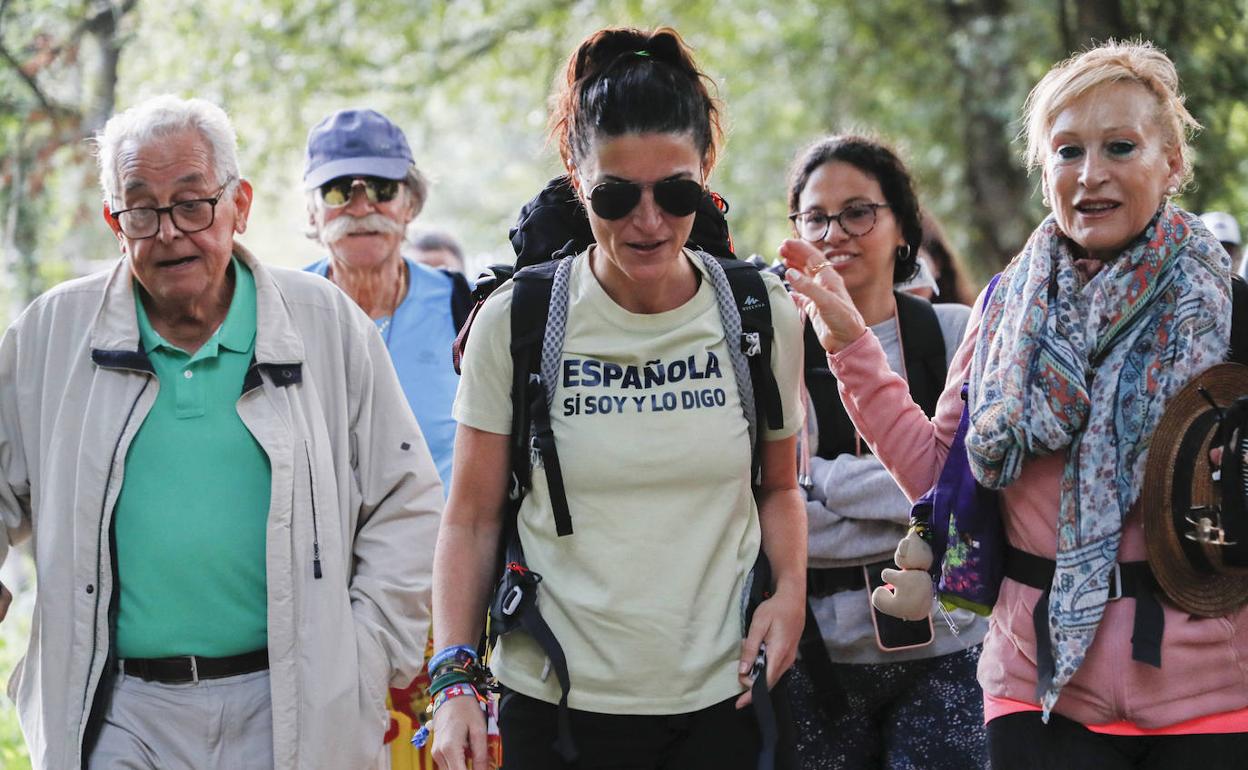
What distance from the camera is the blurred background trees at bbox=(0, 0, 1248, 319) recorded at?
1095 cm

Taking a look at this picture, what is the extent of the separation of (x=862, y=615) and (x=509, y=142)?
98.4 ft

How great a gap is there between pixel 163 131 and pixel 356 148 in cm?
190

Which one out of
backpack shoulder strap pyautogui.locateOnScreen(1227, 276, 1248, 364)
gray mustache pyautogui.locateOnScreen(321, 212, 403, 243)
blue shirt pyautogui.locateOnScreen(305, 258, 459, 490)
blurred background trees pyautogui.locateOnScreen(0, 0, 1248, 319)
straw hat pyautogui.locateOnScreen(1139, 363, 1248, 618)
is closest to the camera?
straw hat pyautogui.locateOnScreen(1139, 363, 1248, 618)

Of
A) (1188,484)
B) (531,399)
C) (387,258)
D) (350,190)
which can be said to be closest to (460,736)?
(531,399)

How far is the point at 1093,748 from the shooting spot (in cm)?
305

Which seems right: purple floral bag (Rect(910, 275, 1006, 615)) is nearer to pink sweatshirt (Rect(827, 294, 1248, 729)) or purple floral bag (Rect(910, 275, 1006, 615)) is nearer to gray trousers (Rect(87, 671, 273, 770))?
pink sweatshirt (Rect(827, 294, 1248, 729))

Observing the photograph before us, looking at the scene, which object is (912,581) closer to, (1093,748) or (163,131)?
(1093,748)

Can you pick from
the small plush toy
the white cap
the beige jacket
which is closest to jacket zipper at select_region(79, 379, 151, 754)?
the beige jacket

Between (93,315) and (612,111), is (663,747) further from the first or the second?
(93,315)

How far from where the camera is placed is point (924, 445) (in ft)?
11.4

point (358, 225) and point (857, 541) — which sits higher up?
point (358, 225)

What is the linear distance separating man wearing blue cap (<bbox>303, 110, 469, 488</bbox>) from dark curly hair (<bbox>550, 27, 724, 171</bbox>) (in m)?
2.11

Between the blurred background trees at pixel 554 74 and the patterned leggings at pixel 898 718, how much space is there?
19.9 feet

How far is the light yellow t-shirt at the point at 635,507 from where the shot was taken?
9.98 ft
